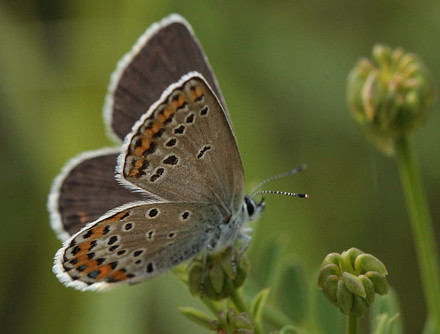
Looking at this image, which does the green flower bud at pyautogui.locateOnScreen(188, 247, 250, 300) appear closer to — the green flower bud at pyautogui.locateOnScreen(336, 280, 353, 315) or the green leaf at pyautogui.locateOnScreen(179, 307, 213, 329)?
the green leaf at pyautogui.locateOnScreen(179, 307, 213, 329)

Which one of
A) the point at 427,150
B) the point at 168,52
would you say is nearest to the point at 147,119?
the point at 168,52

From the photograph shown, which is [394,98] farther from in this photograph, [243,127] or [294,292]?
[243,127]

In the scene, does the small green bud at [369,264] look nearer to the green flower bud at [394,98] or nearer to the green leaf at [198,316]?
the green leaf at [198,316]

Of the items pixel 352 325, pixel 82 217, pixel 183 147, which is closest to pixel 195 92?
pixel 183 147

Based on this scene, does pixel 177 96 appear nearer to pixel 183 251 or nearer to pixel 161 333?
pixel 183 251

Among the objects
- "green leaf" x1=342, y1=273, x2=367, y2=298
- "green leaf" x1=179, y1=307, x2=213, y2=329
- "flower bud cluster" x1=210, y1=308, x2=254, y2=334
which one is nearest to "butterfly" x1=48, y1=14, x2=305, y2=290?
"green leaf" x1=179, y1=307, x2=213, y2=329
